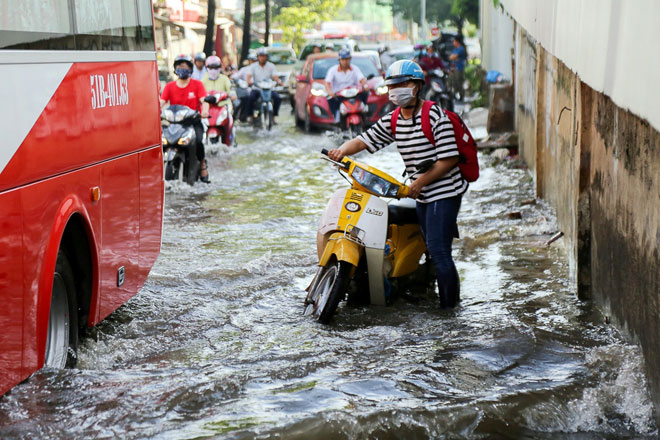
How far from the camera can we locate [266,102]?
79.5ft

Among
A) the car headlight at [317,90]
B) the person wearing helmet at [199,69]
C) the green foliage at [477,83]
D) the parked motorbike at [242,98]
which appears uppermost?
the person wearing helmet at [199,69]

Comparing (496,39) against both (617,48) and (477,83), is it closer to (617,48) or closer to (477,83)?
(477,83)

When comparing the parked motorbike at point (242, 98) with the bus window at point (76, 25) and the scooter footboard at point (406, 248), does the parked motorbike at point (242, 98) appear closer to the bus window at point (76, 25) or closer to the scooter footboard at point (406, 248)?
the scooter footboard at point (406, 248)

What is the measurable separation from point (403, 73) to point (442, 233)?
1117 millimetres

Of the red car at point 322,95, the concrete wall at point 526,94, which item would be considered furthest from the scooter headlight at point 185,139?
the red car at point 322,95

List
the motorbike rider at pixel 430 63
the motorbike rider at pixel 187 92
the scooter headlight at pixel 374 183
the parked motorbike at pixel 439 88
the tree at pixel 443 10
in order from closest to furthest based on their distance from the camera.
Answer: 1. the scooter headlight at pixel 374 183
2. the motorbike rider at pixel 187 92
3. the parked motorbike at pixel 439 88
4. the motorbike rider at pixel 430 63
5. the tree at pixel 443 10

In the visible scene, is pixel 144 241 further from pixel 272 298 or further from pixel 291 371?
pixel 291 371

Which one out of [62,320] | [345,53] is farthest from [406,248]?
[345,53]

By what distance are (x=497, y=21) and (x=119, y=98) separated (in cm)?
2066

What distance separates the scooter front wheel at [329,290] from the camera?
272 inches

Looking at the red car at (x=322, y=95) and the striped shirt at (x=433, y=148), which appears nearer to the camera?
the striped shirt at (x=433, y=148)

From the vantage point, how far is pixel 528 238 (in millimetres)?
10172

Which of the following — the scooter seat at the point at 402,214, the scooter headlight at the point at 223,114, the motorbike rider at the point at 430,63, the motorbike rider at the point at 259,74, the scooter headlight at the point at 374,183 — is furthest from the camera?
the motorbike rider at the point at 259,74

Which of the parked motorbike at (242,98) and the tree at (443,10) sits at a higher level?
the tree at (443,10)
